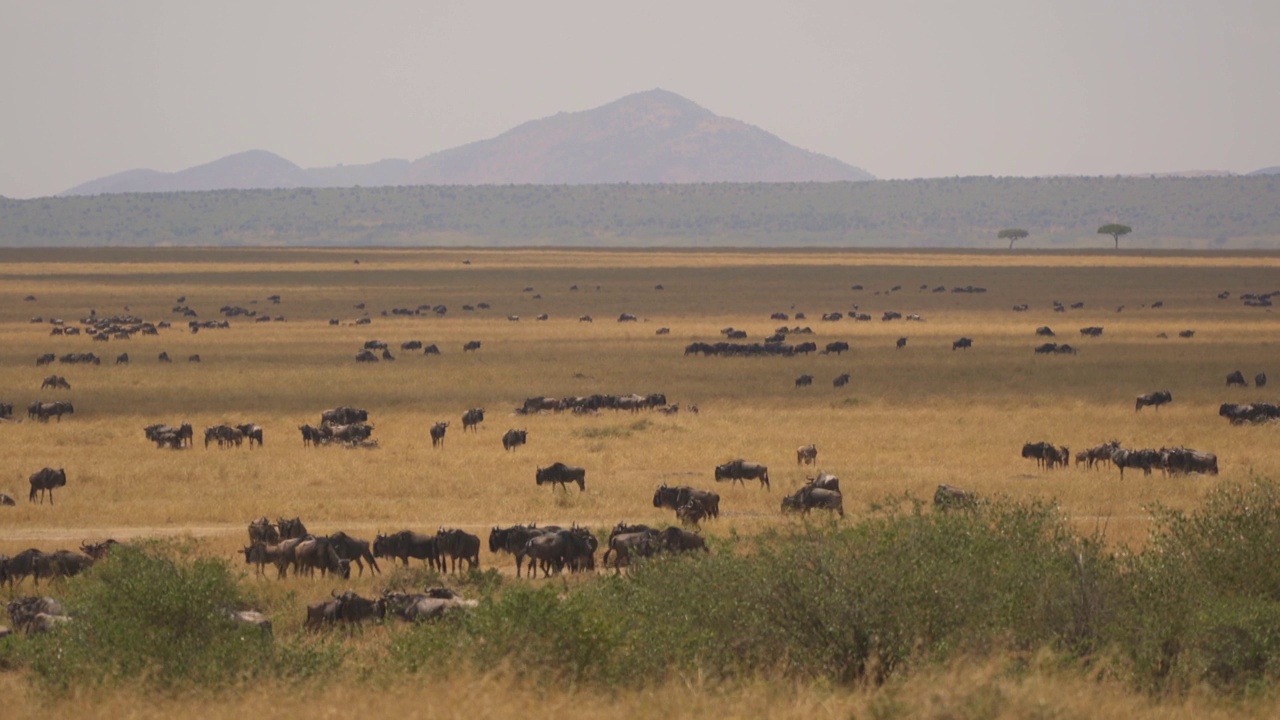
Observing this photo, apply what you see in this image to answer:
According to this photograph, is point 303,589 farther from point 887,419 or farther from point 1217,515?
point 887,419

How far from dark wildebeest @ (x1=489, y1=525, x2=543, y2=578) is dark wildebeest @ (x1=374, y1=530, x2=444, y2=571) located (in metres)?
1.02

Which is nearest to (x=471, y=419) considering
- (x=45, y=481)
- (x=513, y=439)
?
(x=513, y=439)

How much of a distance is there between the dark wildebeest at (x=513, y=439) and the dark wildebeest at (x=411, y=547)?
36.0 ft

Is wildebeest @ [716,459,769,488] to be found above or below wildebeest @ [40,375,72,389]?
below

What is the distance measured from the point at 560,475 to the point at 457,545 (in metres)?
6.42

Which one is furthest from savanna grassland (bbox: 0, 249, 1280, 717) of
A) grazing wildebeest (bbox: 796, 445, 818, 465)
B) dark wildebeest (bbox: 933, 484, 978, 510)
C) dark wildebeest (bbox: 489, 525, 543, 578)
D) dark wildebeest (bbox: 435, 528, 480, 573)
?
dark wildebeest (bbox: 933, 484, 978, 510)

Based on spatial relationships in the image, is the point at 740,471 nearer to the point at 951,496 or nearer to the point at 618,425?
the point at 951,496

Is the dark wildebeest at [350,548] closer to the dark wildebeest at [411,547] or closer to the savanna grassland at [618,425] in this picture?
the dark wildebeest at [411,547]

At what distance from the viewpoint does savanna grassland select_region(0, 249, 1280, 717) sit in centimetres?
1230

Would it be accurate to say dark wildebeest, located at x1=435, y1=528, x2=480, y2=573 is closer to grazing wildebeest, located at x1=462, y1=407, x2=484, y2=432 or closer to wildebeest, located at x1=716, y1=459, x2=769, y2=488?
wildebeest, located at x1=716, y1=459, x2=769, y2=488

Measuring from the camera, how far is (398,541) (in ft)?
67.4

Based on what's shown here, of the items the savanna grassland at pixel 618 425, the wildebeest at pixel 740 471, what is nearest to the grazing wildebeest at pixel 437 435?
the savanna grassland at pixel 618 425

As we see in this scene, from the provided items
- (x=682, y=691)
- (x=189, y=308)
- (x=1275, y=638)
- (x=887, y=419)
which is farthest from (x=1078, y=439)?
(x=189, y=308)

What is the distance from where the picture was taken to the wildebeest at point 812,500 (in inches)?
911
